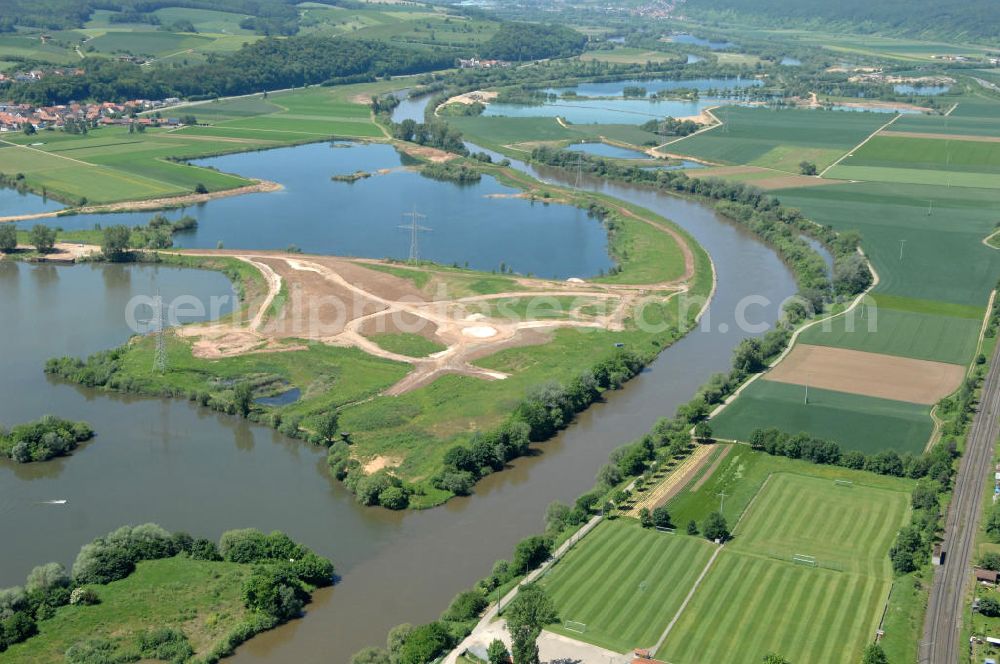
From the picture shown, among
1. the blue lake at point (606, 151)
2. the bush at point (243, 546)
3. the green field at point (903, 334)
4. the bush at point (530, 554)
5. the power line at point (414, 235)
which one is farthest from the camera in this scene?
the blue lake at point (606, 151)

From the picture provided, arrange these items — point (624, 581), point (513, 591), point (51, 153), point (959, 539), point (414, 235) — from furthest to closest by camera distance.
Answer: point (51, 153) → point (414, 235) → point (959, 539) → point (624, 581) → point (513, 591)

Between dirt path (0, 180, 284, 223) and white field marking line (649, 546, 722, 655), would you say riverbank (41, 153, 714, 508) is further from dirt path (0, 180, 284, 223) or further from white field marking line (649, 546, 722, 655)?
dirt path (0, 180, 284, 223)

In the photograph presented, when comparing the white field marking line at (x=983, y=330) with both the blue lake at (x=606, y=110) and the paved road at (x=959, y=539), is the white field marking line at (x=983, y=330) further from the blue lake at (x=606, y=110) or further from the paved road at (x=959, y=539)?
the blue lake at (x=606, y=110)

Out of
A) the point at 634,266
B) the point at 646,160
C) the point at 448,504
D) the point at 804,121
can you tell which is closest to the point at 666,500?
the point at 448,504

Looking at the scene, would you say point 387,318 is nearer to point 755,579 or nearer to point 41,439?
point 41,439

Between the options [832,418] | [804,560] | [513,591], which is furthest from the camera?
[832,418]

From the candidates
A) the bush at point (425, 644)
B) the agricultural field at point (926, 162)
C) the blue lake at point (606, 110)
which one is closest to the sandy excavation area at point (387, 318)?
the bush at point (425, 644)

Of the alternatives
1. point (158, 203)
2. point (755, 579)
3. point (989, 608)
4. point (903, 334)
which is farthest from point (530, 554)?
point (158, 203)
